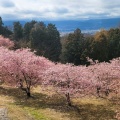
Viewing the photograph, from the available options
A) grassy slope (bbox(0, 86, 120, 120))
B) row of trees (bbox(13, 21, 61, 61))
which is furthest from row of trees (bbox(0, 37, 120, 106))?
row of trees (bbox(13, 21, 61, 61))

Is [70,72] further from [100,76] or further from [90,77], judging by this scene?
[100,76]

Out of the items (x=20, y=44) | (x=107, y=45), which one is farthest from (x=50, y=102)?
(x=20, y=44)

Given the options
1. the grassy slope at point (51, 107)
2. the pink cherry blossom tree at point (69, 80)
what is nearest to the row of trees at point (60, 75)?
the pink cherry blossom tree at point (69, 80)

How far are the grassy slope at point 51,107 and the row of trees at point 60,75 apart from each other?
1.38 meters

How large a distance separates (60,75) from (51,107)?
3.54m

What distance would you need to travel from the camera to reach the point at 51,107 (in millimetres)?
29250

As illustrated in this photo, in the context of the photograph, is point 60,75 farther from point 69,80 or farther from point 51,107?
point 51,107

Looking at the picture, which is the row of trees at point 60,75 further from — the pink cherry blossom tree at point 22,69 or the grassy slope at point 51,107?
the grassy slope at point 51,107

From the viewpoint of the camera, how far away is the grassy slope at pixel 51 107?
2538 cm

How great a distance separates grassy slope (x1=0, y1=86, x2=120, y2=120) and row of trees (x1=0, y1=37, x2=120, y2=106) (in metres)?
1.38

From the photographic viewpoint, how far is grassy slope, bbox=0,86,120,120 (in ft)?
83.3

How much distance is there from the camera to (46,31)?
8625 cm

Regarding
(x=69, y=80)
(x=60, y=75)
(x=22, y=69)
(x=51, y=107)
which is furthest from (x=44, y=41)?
(x=51, y=107)

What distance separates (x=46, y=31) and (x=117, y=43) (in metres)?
26.8
